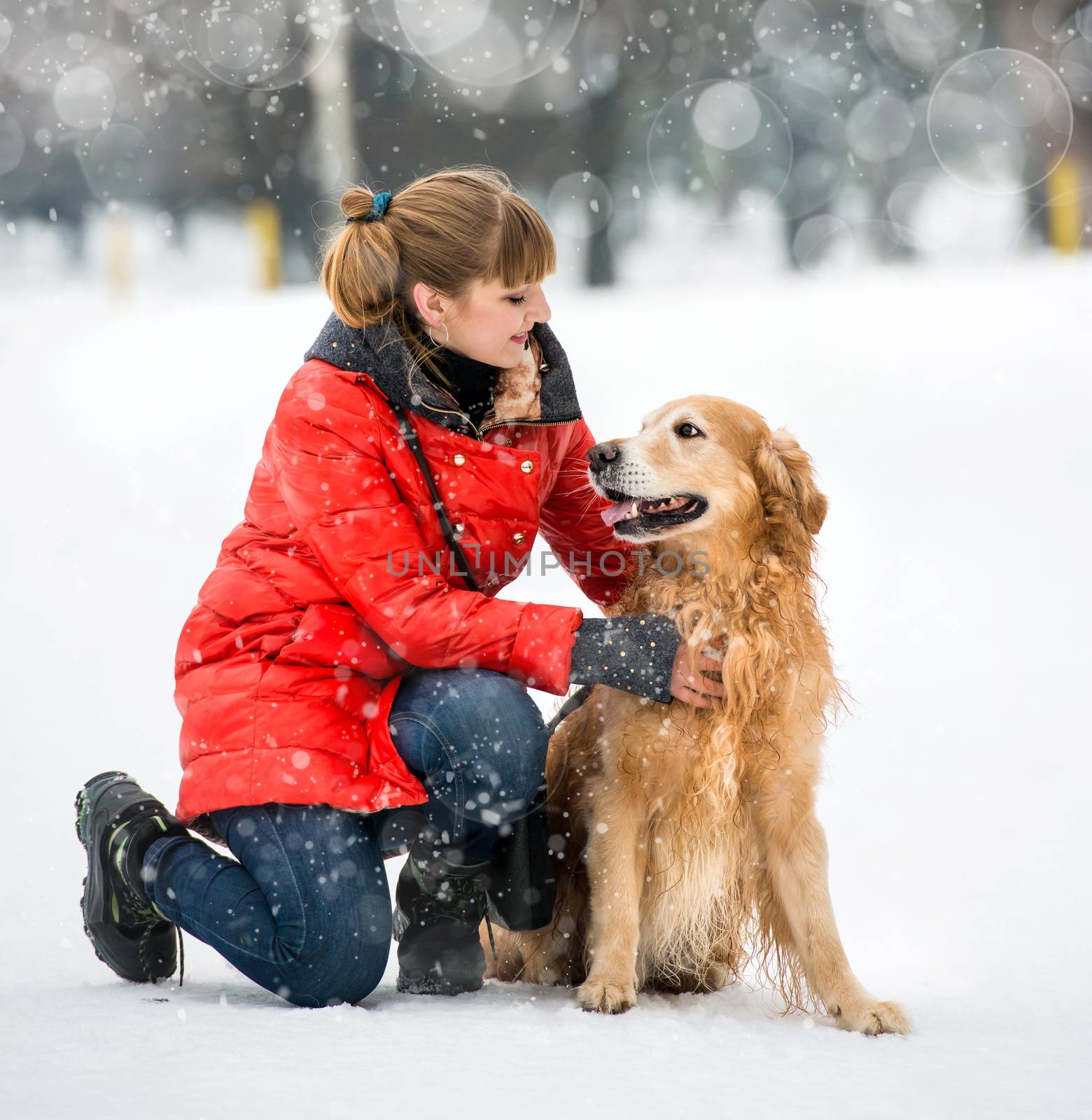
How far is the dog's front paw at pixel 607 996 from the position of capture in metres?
1.71

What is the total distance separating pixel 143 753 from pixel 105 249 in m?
6.25

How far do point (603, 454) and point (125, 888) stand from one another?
45.1 inches

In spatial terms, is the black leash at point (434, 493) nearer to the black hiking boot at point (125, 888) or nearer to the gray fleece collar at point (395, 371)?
the gray fleece collar at point (395, 371)

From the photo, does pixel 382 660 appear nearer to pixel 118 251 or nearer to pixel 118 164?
pixel 118 251

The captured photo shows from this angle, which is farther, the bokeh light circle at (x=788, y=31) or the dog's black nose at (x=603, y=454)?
the bokeh light circle at (x=788, y=31)

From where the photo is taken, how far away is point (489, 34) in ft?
29.0

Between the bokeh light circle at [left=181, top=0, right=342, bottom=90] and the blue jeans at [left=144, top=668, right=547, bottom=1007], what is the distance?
815 cm

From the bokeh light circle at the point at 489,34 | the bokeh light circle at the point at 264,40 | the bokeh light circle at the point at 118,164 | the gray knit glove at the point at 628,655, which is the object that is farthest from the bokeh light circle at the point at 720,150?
the gray knit glove at the point at 628,655

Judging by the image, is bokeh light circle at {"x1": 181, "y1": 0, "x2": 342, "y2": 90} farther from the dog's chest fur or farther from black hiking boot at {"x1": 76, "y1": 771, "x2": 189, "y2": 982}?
the dog's chest fur

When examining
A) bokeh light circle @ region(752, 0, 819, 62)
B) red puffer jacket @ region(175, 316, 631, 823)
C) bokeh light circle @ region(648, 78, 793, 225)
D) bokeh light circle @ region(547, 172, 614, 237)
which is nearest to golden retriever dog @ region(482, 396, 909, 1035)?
red puffer jacket @ region(175, 316, 631, 823)

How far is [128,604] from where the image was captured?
14.5ft

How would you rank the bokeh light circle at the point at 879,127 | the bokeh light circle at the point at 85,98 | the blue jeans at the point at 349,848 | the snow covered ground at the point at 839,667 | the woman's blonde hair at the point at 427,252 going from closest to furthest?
the snow covered ground at the point at 839,667 < the blue jeans at the point at 349,848 < the woman's blonde hair at the point at 427,252 < the bokeh light circle at the point at 85,98 < the bokeh light circle at the point at 879,127

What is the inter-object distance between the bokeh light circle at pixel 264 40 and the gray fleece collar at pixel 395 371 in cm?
764

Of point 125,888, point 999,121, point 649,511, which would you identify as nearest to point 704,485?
point 649,511
